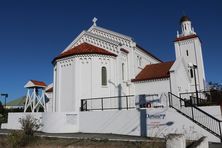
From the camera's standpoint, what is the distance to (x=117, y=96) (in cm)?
2356

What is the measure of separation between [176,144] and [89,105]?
15.1 meters

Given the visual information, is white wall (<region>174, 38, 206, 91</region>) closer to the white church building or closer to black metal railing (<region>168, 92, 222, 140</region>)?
Result: the white church building

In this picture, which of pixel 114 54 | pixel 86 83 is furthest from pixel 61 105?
pixel 114 54

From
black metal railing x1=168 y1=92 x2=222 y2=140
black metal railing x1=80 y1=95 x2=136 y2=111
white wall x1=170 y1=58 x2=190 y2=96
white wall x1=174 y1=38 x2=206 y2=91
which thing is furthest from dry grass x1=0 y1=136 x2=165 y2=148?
white wall x1=174 y1=38 x2=206 y2=91

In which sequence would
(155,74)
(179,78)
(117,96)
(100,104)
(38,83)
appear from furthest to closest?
(38,83) → (155,74) → (179,78) → (117,96) → (100,104)

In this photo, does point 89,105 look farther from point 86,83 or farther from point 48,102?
point 48,102

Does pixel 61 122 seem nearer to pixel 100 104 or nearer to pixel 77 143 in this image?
pixel 100 104

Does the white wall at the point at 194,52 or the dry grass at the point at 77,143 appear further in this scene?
the white wall at the point at 194,52

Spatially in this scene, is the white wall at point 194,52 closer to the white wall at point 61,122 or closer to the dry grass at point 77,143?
the white wall at point 61,122

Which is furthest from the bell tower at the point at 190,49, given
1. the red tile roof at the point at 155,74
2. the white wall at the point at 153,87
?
the white wall at the point at 153,87

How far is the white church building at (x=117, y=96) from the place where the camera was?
16250mm

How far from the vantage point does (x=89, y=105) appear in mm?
22672

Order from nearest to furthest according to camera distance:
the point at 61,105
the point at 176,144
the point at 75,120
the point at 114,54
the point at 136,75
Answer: the point at 176,144 < the point at 75,120 < the point at 61,105 < the point at 114,54 < the point at 136,75

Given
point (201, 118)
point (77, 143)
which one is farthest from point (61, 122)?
point (201, 118)
